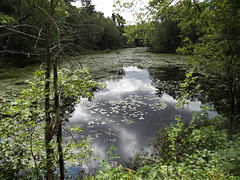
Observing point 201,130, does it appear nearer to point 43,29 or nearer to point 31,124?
point 31,124

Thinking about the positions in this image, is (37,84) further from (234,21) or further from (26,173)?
(234,21)

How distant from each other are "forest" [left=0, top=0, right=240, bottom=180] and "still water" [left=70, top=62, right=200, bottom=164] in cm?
54

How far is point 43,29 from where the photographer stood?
262 cm

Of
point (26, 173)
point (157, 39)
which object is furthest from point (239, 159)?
point (157, 39)

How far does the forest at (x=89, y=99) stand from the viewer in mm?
2666

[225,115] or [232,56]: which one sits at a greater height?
[232,56]

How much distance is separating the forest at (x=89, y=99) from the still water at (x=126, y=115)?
540 mm

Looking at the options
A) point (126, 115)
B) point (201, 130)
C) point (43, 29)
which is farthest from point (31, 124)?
point (126, 115)

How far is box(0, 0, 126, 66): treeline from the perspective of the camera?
94.7 inches

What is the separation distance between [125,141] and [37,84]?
4.41 meters

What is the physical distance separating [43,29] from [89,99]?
1.92 metres

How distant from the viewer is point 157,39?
43.8 metres

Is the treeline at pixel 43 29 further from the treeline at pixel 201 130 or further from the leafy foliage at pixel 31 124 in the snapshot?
the treeline at pixel 201 130

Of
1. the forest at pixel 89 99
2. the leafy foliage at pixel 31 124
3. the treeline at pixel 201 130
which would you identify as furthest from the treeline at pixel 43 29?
the treeline at pixel 201 130
